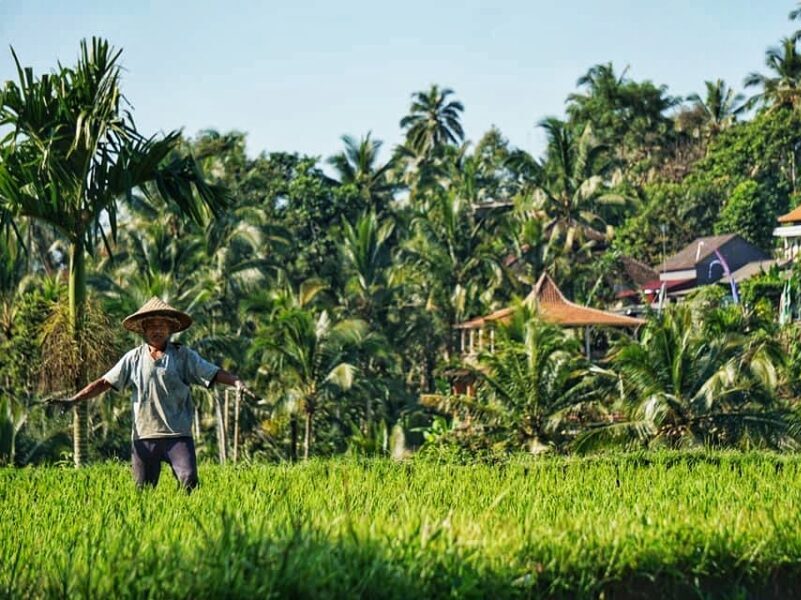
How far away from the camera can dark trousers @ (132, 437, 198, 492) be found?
301 inches

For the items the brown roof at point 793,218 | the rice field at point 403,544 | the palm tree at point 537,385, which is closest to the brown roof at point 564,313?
the palm tree at point 537,385

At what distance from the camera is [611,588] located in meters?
5.02

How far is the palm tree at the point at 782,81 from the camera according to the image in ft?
166

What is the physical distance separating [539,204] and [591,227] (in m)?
5.47

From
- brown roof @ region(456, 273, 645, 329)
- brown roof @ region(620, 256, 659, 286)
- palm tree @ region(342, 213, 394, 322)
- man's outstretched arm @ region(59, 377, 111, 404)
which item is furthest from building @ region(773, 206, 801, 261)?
man's outstretched arm @ region(59, 377, 111, 404)

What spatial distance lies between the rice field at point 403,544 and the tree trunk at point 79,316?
12.0ft

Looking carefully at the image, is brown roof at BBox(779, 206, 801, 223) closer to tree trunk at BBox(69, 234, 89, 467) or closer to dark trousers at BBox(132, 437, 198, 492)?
tree trunk at BBox(69, 234, 89, 467)

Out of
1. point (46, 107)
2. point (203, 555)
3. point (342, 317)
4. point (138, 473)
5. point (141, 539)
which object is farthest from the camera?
point (342, 317)

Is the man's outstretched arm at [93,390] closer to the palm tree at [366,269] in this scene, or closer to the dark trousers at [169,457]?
the dark trousers at [169,457]

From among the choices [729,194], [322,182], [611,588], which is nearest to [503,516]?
[611,588]

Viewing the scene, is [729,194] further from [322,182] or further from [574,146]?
[322,182]

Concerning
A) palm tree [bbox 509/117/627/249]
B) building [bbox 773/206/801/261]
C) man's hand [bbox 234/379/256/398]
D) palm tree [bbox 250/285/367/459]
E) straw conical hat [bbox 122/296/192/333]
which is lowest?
man's hand [bbox 234/379/256/398]

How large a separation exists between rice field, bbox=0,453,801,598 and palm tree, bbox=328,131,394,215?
3643cm

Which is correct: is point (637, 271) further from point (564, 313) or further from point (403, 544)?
point (403, 544)
